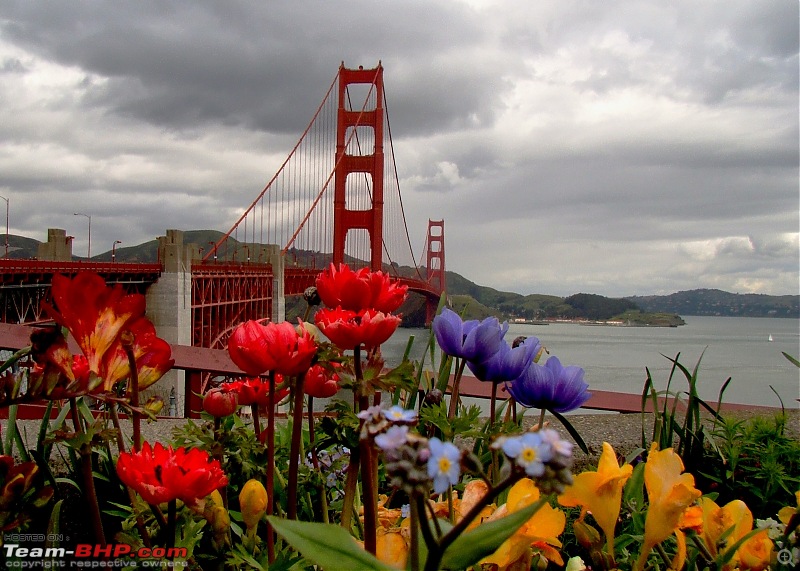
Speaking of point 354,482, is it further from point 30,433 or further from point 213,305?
point 213,305

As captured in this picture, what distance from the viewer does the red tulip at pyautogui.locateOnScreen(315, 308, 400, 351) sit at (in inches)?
20.3

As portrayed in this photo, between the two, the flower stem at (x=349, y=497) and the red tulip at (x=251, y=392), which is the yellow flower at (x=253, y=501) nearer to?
the flower stem at (x=349, y=497)

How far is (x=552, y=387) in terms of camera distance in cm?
64

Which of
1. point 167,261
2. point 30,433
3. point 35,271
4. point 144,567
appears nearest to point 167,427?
point 30,433

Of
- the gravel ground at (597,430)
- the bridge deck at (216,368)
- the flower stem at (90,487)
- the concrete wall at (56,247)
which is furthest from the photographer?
the concrete wall at (56,247)

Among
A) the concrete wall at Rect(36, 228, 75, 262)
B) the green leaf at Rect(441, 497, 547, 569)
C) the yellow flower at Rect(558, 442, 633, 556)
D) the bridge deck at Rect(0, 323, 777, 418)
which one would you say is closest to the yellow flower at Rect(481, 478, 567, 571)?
the yellow flower at Rect(558, 442, 633, 556)

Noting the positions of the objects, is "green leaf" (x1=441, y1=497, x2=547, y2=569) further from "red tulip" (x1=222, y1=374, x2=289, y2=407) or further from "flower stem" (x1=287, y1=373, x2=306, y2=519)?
"red tulip" (x1=222, y1=374, x2=289, y2=407)

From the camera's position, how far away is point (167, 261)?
47.3 feet

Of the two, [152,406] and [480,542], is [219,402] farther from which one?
[480,542]

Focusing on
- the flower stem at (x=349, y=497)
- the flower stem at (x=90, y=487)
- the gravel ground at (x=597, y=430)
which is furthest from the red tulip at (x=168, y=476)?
the gravel ground at (x=597, y=430)

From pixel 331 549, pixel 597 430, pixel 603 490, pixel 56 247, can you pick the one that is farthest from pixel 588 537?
pixel 56 247

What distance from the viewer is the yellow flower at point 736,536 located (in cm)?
52

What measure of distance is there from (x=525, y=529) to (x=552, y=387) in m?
0.19

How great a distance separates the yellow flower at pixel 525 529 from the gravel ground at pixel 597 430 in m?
0.70
